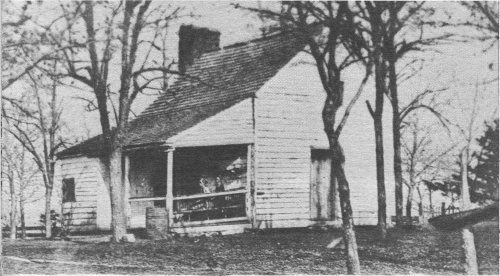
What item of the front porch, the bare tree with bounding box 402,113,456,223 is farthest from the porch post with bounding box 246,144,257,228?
the bare tree with bounding box 402,113,456,223

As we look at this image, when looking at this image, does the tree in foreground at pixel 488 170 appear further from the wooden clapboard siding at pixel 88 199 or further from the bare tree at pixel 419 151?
the wooden clapboard siding at pixel 88 199

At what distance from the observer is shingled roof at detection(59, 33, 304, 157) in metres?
16.2

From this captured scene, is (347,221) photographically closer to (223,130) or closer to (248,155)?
(248,155)

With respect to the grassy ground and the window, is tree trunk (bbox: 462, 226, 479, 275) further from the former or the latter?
the window

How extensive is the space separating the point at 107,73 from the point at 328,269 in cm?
605

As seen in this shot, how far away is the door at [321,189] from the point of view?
16.2m

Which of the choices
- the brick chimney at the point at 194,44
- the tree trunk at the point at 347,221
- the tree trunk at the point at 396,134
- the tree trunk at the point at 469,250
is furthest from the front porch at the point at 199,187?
the tree trunk at the point at 469,250

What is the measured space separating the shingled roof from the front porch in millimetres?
A: 748

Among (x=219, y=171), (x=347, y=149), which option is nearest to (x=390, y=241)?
(x=347, y=149)

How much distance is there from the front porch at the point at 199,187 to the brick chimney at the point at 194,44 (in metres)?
3.90

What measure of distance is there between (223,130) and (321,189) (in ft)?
10.3

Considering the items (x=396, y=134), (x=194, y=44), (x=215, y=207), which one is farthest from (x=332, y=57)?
(x=194, y=44)

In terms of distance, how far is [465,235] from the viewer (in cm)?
834

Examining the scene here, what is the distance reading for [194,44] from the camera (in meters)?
19.9
